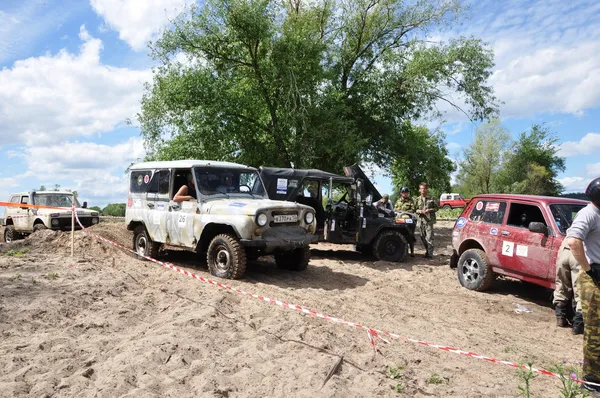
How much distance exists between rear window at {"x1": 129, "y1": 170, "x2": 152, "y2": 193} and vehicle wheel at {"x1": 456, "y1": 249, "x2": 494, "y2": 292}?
21.3 feet

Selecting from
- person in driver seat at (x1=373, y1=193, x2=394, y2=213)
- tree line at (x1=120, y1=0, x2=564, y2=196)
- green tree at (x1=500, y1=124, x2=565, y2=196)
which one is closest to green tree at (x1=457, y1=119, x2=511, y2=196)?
green tree at (x1=500, y1=124, x2=565, y2=196)

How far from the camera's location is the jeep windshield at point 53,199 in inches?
583

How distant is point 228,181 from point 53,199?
913 cm

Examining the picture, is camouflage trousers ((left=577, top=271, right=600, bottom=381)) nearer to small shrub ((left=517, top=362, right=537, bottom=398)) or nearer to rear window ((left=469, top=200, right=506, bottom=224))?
small shrub ((left=517, top=362, right=537, bottom=398))

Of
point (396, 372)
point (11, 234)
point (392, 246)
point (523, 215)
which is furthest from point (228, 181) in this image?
point (11, 234)

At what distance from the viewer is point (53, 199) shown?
15102 mm

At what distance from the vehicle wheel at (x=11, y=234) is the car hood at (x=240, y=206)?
10603 mm

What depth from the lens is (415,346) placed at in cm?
514

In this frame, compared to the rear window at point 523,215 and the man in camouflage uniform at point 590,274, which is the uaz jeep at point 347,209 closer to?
the rear window at point 523,215

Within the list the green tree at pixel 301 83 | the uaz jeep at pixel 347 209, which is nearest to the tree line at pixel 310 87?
the green tree at pixel 301 83

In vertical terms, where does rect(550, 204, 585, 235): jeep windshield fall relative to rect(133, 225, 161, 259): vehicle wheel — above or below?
above

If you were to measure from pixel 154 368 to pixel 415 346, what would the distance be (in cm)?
277

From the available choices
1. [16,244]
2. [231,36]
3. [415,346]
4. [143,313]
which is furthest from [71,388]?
[231,36]

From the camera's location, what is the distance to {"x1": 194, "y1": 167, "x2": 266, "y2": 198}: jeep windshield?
28.3ft
